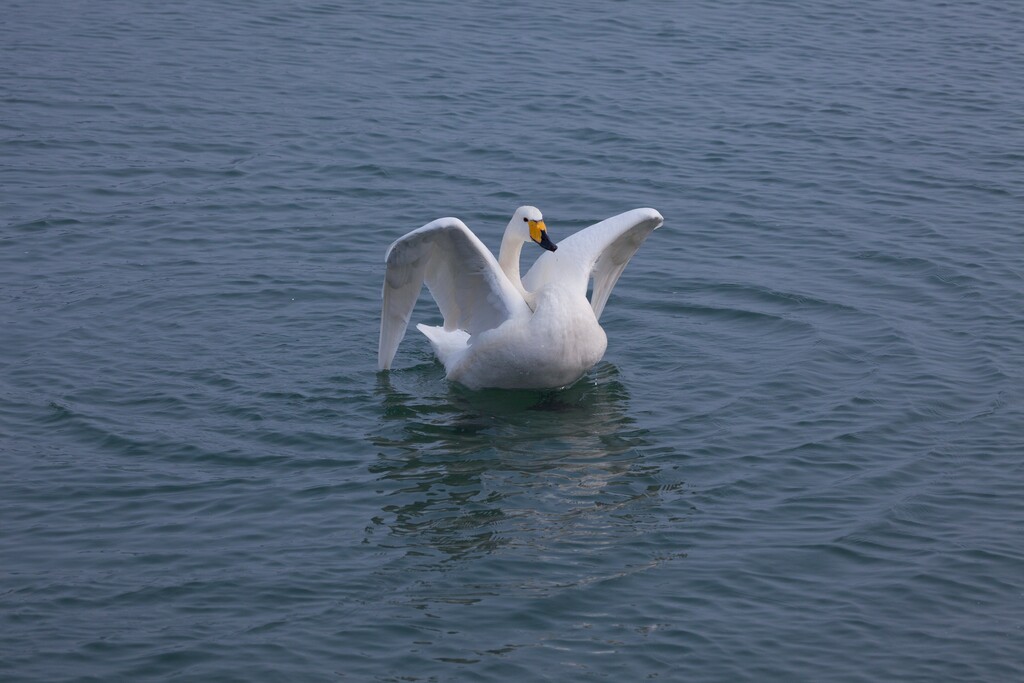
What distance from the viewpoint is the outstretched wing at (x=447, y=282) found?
1188 centimetres

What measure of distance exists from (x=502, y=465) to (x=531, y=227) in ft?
8.05

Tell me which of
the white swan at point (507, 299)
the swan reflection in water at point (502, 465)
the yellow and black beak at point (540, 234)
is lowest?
the swan reflection in water at point (502, 465)

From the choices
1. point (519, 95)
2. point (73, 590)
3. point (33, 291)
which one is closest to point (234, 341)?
point (33, 291)

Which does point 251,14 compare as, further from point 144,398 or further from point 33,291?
point 144,398

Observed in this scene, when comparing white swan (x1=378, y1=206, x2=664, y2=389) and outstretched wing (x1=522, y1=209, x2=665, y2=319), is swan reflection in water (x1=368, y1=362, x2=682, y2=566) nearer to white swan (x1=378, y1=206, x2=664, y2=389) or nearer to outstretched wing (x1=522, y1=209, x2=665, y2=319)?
white swan (x1=378, y1=206, x2=664, y2=389)

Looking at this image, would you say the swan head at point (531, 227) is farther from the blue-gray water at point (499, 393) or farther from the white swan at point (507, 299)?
the blue-gray water at point (499, 393)

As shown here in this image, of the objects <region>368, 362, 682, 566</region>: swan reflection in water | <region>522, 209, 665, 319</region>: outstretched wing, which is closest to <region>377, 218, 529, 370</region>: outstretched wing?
<region>522, 209, 665, 319</region>: outstretched wing

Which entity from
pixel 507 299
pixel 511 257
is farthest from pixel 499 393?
pixel 511 257

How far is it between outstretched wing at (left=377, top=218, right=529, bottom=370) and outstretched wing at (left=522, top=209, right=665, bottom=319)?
0.39 metres

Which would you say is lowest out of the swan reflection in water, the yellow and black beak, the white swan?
the swan reflection in water

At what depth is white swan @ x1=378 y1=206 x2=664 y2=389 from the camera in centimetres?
1207

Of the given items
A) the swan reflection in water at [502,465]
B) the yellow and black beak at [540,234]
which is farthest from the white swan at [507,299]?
the swan reflection in water at [502,465]

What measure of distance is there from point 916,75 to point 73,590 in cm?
1864

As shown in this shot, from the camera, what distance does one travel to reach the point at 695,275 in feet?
51.1
